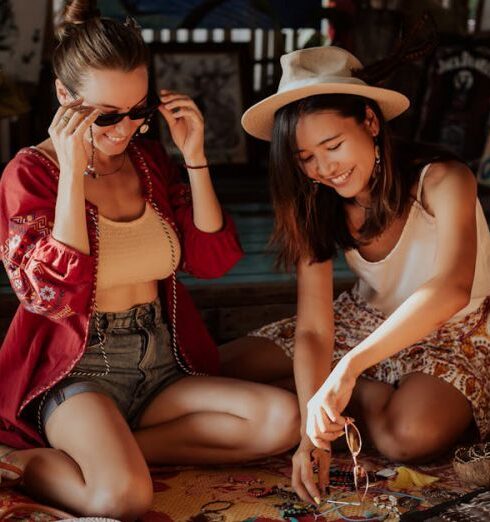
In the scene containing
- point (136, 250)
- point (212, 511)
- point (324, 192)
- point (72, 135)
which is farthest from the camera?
point (324, 192)

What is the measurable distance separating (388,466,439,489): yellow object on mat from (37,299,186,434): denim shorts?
25.3 inches

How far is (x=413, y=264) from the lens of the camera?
274 cm

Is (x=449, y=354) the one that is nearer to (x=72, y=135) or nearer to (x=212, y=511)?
(x=212, y=511)

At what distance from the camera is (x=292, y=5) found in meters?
5.25

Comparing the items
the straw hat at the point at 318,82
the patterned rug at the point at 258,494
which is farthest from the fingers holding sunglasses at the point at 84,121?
the patterned rug at the point at 258,494

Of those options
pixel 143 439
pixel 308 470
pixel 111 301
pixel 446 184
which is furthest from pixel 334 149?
pixel 143 439

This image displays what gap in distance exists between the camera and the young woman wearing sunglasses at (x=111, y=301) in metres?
2.30

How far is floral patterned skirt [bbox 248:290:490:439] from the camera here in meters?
2.71

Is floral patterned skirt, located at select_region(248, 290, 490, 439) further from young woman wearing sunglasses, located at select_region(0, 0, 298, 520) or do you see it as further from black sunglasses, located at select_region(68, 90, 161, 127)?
black sunglasses, located at select_region(68, 90, 161, 127)

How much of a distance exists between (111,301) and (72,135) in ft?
1.48

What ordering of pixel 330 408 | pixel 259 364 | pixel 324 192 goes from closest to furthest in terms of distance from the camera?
pixel 330 408 → pixel 324 192 → pixel 259 364

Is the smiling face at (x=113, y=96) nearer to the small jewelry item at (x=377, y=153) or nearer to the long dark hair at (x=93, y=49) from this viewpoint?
the long dark hair at (x=93, y=49)

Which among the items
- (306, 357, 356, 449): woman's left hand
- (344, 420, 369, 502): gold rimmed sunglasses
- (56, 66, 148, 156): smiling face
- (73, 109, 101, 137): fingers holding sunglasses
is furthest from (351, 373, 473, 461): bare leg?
(73, 109, 101, 137): fingers holding sunglasses

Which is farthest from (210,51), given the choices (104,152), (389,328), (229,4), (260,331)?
(389,328)
